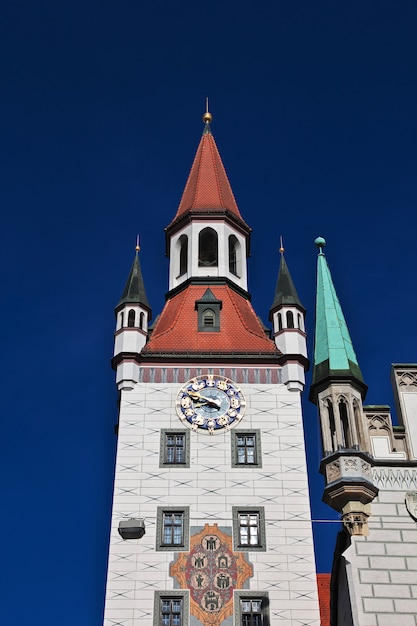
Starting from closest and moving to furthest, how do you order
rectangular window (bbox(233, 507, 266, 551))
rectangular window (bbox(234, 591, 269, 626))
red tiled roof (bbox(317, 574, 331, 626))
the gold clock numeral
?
1. rectangular window (bbox(234, 591, 269, 626))
2. red tiled roof (bbox(317, 574, 331, 626))
3. rectangular window (bbox(233, 507, 266, 551))
4. the gold clock numeral

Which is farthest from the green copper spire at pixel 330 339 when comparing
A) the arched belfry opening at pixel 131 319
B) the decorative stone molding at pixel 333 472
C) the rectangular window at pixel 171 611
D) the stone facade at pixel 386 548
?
the arched belfry opening at pixel 131 319

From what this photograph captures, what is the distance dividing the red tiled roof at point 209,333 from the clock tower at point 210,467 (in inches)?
2.3

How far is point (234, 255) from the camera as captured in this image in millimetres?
32375

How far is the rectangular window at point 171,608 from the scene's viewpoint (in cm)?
2075

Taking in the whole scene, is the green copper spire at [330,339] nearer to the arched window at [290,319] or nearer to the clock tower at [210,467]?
the clock tower at [210,467]

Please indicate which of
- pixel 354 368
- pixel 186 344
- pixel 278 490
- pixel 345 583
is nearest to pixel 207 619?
pixel 278 490

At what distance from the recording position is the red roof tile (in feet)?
109

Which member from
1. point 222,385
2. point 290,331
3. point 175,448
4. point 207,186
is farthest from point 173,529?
point 207,186

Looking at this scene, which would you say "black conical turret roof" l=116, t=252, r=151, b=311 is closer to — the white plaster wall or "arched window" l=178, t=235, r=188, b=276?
"arched window" l=178, t=235, r=188, b=276

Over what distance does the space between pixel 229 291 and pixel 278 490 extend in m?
8.73

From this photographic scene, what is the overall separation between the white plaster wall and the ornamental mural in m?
0.28

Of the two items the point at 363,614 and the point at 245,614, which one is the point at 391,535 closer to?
the point at 363,614

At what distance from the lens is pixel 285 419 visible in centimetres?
2472

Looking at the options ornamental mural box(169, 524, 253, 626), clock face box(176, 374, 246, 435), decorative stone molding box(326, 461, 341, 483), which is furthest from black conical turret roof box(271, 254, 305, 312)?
decorative stone molding box(326, 461, 341, 483)
